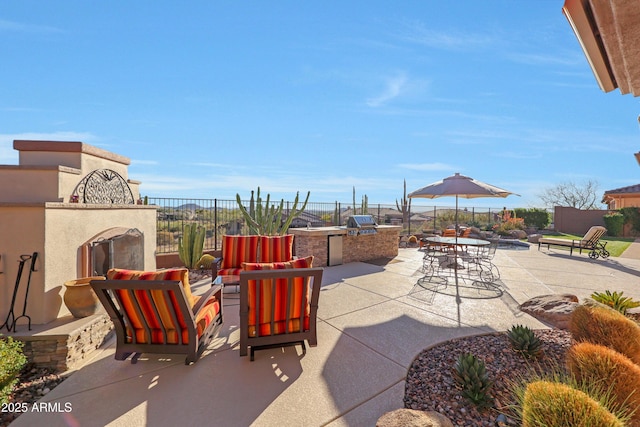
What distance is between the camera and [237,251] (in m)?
5.58

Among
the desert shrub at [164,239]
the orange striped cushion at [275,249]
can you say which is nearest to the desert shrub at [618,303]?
the orange striped cushion at [275,249]

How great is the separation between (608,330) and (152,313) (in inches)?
187

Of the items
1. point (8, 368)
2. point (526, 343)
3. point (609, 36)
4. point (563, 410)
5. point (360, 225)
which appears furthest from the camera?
point (360, 225)

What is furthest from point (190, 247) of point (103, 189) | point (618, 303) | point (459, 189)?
point (618, 303)

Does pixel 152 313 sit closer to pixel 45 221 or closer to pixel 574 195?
pixel 45 221

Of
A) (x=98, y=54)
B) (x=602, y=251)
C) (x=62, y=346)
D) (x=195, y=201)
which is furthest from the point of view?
(x=602, y=251)

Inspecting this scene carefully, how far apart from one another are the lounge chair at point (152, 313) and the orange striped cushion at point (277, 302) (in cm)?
64

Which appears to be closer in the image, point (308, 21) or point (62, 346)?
point (62, 346)

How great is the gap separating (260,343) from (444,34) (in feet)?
25.2

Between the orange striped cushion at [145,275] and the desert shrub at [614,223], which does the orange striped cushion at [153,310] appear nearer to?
the orange striped cushion at [145,275]

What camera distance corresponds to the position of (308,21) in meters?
6.78

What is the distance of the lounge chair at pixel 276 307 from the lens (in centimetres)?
283

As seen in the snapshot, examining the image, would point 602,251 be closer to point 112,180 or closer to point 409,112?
point 409,112

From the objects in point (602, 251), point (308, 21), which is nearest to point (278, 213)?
point (308, 21)
